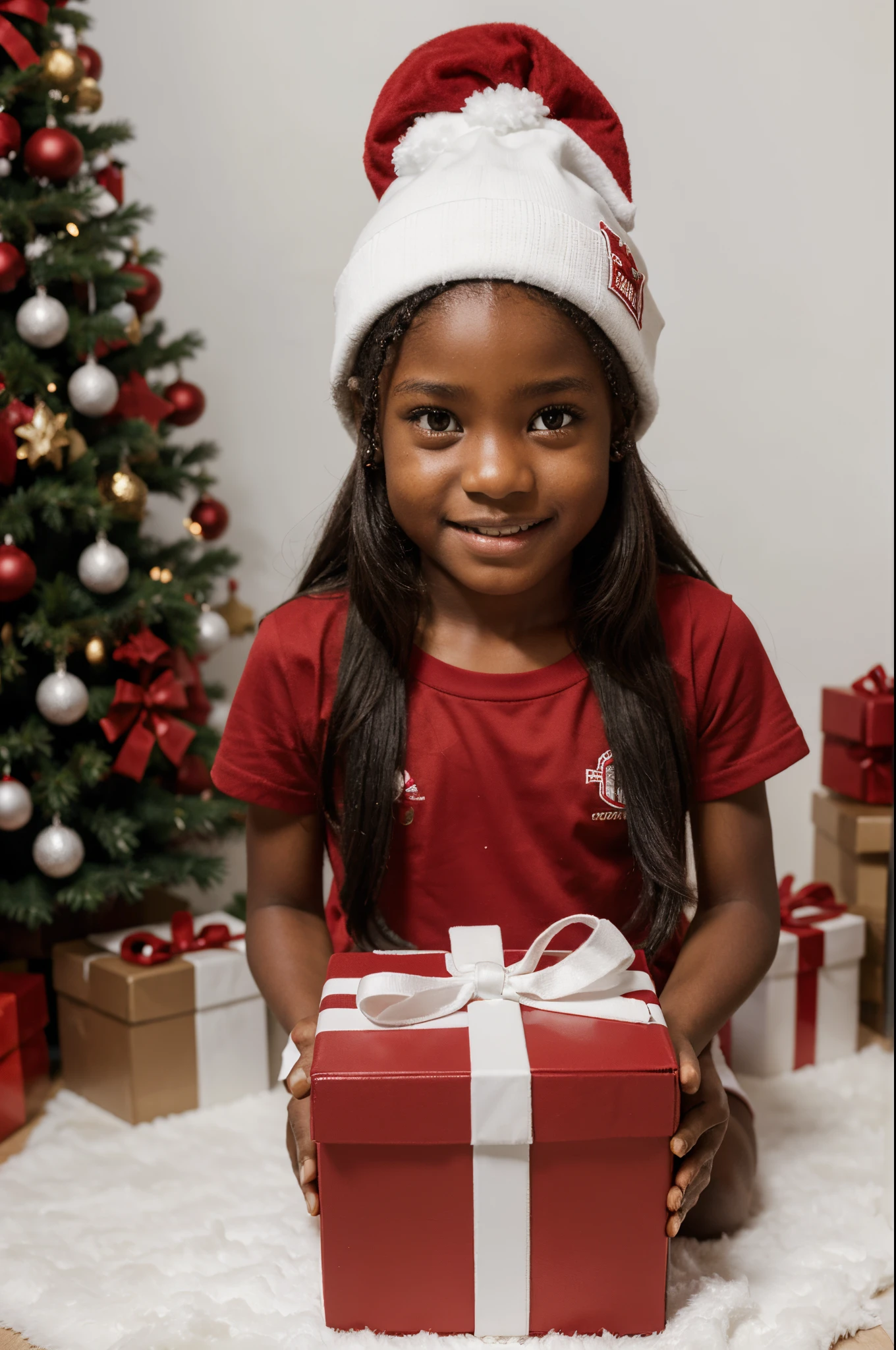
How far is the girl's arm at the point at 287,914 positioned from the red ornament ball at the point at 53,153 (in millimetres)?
712

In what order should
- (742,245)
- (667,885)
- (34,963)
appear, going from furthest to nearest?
(34,963)
(742,245)
(667,885)

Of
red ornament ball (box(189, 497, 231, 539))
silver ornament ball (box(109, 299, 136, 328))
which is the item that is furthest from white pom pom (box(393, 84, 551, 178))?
red ornament ball (box(189, 497, 231, 539))

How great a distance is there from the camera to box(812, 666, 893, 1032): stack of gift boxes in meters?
1.46

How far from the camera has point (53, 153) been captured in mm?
1275

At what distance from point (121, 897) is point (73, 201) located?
77cm

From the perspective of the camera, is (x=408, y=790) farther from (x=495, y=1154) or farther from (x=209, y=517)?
(x=209, y=517)

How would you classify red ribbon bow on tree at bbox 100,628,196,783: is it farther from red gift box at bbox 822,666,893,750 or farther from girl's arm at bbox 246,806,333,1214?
red gift box at bbox 822,666,893,750

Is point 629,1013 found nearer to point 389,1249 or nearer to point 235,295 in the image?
point 389,1249

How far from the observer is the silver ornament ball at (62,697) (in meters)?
1.30

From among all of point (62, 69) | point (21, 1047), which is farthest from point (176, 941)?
point (62, 69)

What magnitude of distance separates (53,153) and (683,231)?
0.65 metres

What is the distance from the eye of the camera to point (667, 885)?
982 millimetres

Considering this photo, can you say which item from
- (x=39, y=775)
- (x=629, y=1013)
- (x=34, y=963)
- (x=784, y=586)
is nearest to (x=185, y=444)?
(x=39, y=775)

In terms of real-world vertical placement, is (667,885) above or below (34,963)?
above
